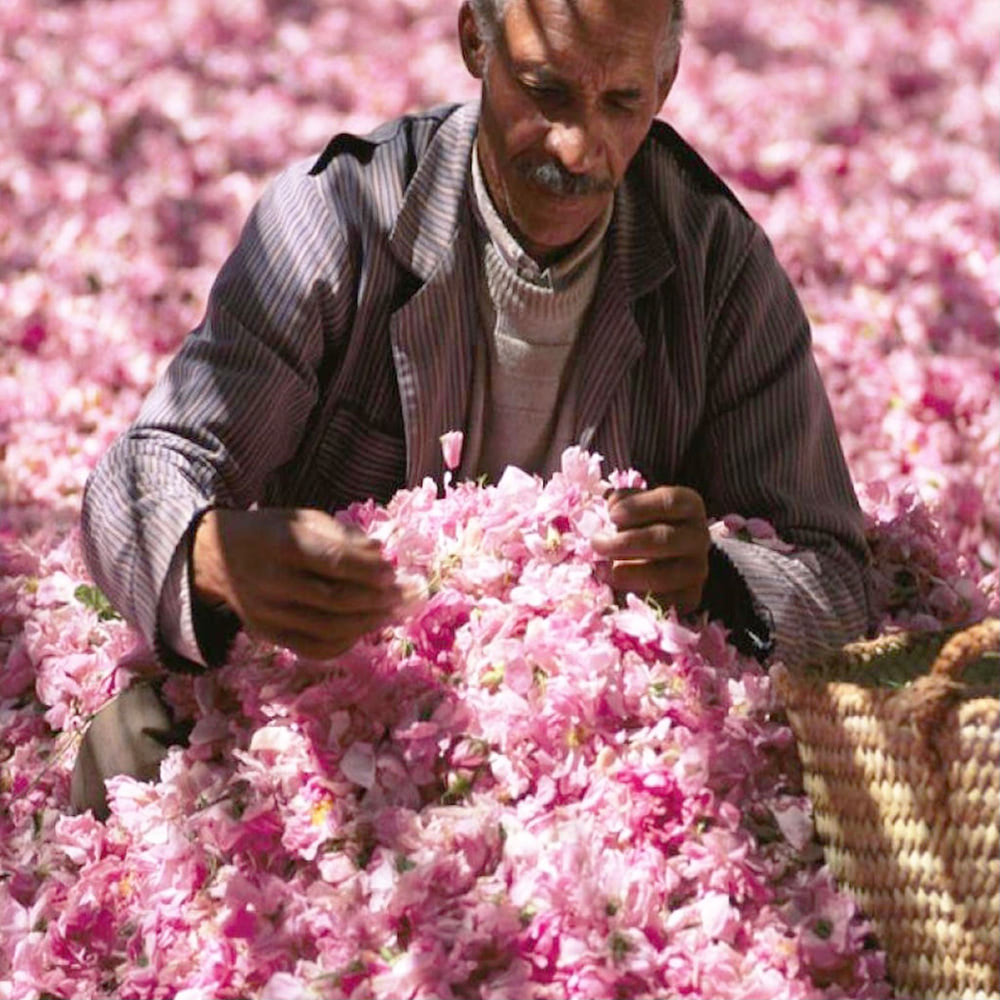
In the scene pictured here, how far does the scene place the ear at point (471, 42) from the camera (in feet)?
10.5

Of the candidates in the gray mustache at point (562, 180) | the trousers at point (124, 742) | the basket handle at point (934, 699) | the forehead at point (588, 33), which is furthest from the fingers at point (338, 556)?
the forehead at point (588, 33)

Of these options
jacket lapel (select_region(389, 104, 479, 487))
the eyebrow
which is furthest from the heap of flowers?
the eyebrow

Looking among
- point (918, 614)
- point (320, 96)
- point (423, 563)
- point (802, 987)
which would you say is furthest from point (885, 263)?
point (802, 987)

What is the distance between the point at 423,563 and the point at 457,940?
23.3 inches

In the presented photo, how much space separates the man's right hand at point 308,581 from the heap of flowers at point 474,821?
0.63 ft

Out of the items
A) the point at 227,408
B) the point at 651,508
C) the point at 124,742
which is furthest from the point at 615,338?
the point at 124,742

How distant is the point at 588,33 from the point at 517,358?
52 centimetres

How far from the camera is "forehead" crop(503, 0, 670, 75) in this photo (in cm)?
300

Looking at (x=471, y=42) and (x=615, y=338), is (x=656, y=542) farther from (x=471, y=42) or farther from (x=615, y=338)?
(x=471, y=42)

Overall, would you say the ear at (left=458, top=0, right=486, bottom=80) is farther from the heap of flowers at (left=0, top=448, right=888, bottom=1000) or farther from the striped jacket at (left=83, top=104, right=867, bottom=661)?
the heap of flowers at (left=0, top=448, right=888, bottom=1000)

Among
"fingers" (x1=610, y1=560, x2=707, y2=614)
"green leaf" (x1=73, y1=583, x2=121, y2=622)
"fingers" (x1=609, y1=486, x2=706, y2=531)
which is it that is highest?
"fingers" (x1=609, y1=486, x2=706, y2=531)

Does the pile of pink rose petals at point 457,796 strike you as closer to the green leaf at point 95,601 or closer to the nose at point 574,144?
the green leaf at point 95,601

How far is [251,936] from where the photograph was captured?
2635 mm

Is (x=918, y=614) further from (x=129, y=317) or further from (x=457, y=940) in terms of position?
(x=129, y=317)
